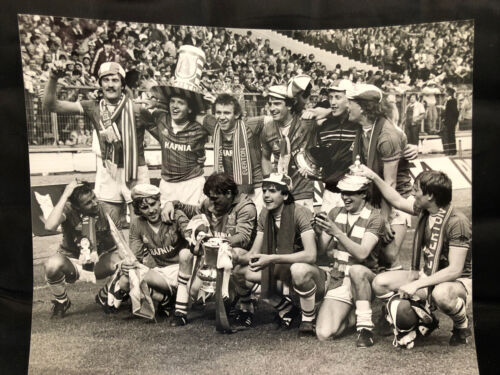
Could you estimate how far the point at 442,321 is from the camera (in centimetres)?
146

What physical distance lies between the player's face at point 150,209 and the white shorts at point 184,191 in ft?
0.08

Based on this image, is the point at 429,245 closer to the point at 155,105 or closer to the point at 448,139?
the point at 448,139

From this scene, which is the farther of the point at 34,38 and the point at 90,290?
the point at 90,290

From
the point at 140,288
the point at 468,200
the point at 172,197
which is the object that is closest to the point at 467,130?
the point at 468,200

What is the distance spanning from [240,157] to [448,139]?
540 millimetres

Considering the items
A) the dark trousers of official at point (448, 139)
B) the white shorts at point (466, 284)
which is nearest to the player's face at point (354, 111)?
the dark trousers of official at point (448, 139)

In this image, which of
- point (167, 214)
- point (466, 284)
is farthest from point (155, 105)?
point (466, 284)

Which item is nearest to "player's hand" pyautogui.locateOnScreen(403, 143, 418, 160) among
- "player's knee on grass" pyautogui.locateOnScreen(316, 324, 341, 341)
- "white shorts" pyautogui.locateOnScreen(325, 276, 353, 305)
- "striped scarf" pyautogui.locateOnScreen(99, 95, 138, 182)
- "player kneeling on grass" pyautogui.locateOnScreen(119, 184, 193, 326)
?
"white shorts" pyautogui.locateOnScreen(325, 276, 353, 305)

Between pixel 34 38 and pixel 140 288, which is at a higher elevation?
pixel 34 38

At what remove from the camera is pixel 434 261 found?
4.80ft

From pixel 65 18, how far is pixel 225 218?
0.66 metres

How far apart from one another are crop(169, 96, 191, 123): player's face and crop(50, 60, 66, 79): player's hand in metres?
0.28

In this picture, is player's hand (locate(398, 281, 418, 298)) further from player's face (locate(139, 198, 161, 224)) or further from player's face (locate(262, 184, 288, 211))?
player's face (locate(139, 198, 161, 224))

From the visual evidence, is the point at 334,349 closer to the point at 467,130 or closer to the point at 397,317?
the point at 397,317
